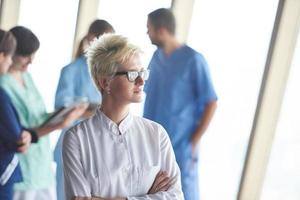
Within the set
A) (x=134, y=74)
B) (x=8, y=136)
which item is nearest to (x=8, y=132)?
(x=8, y=136)

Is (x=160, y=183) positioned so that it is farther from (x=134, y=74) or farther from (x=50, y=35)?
(x=50, y=35)

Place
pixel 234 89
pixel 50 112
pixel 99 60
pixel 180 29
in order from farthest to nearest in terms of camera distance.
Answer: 1. pixel 234 89
2. pixel 180 29
3. pixel 50 112
4. pixel 99 60

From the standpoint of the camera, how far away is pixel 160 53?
1985 mm

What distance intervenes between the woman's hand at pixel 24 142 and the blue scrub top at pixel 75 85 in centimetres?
18

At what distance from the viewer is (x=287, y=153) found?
2.32m

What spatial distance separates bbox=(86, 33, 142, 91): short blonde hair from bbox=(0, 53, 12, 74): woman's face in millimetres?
635

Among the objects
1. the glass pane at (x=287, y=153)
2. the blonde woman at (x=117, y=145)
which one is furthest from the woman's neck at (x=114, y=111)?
the glass pane at (x=287, y=153)

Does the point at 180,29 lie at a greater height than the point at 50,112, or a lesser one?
greater

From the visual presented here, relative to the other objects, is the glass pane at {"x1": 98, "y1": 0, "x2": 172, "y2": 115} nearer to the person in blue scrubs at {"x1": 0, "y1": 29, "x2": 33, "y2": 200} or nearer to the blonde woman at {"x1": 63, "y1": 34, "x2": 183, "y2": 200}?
the person in blue scrubs at {"x1": 0, "y1": 29, "x2": 33, "y2": 200}

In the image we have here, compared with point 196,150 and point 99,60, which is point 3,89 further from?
point 196,150

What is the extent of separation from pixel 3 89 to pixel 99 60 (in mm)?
643

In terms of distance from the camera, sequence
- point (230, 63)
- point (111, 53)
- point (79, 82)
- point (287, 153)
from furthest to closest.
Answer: point (287, 153) < point (230, 63) < point (79, 82) < point (111, 53)

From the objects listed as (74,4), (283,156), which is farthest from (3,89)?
(283,156)

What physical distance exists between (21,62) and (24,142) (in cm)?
33
